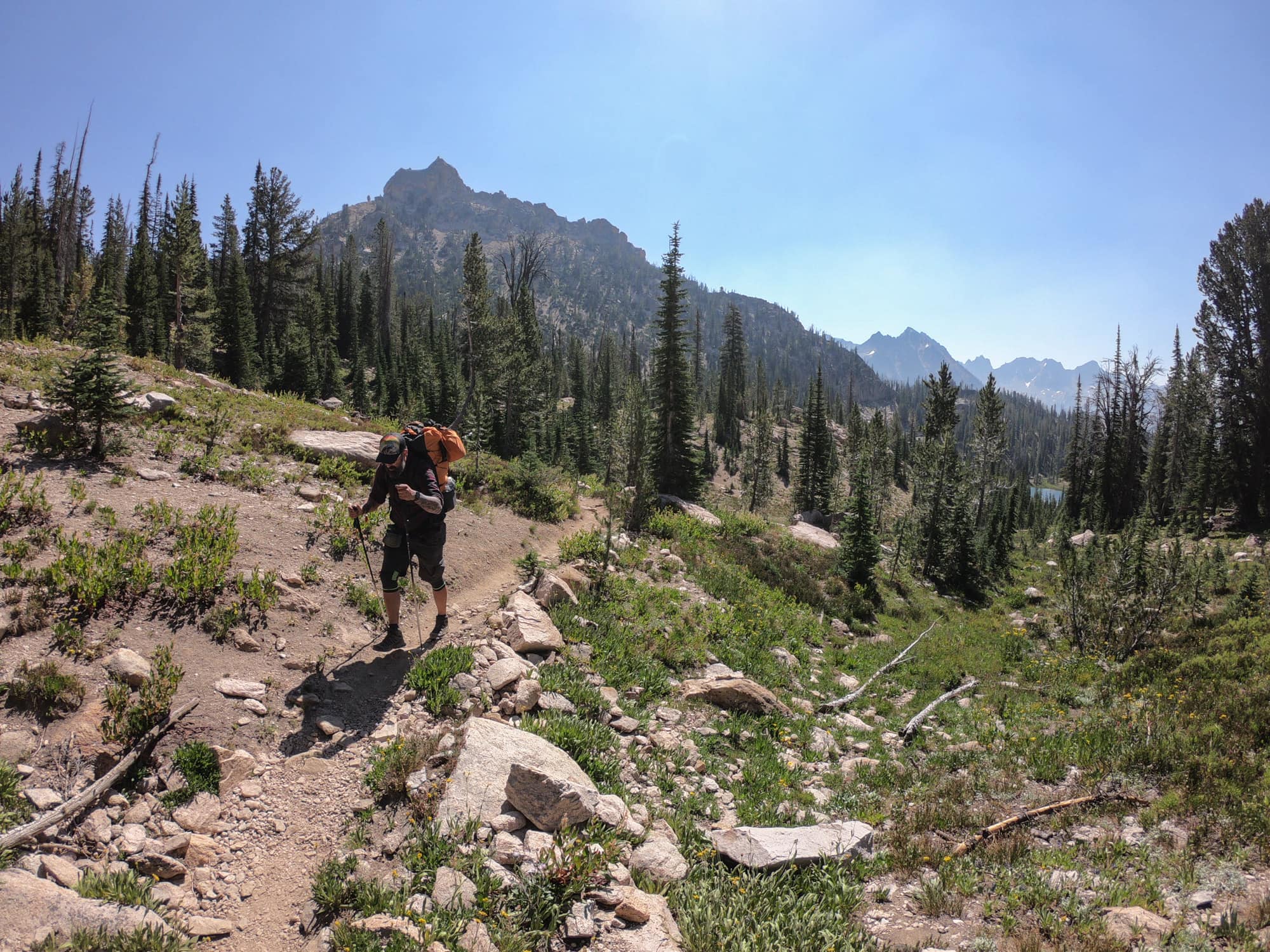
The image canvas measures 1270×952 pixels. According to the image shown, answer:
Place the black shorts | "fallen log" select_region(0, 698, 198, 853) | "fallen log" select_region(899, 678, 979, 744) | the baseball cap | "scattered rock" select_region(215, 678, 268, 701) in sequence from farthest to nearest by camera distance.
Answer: "fallen log" select_region(899, 678, 979, 744) → the black shorts → the baseball cap → "scattered rock" select_region(215, 678, 268, 701) → "fallen log" select_region(0, 698, 198, 853)

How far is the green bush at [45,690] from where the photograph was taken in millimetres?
4688

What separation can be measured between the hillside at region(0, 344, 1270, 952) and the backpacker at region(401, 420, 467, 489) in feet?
8.12

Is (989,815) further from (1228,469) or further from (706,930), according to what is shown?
(1228,469)

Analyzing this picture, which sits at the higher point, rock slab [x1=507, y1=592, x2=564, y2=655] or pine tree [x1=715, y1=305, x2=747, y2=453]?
pine tree [x1=715, y1=305, x2=747, y2=453]

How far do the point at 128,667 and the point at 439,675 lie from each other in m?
2.91

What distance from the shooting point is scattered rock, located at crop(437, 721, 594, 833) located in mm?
4719

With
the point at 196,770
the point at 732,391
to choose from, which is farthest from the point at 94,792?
the point at 732,391

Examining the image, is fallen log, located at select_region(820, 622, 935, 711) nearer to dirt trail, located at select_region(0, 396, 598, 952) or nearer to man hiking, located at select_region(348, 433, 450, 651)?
dirt trail, located at select_region(0, 396, 598, 952)

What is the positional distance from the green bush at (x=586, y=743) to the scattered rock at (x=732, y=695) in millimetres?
2589

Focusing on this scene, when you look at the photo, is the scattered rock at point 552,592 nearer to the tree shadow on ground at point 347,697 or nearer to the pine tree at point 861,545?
the tree shadow on ground at point 347,697

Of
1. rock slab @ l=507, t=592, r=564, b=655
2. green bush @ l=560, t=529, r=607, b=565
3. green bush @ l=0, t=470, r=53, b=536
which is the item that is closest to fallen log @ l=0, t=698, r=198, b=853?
rock slab @ l=507, t=592, r=564, b=655

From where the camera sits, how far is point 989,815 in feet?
20.4

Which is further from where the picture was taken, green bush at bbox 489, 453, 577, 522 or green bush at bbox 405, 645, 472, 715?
green bush at bbox 489, 453, 577, 522

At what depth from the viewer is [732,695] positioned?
8.80 metres
